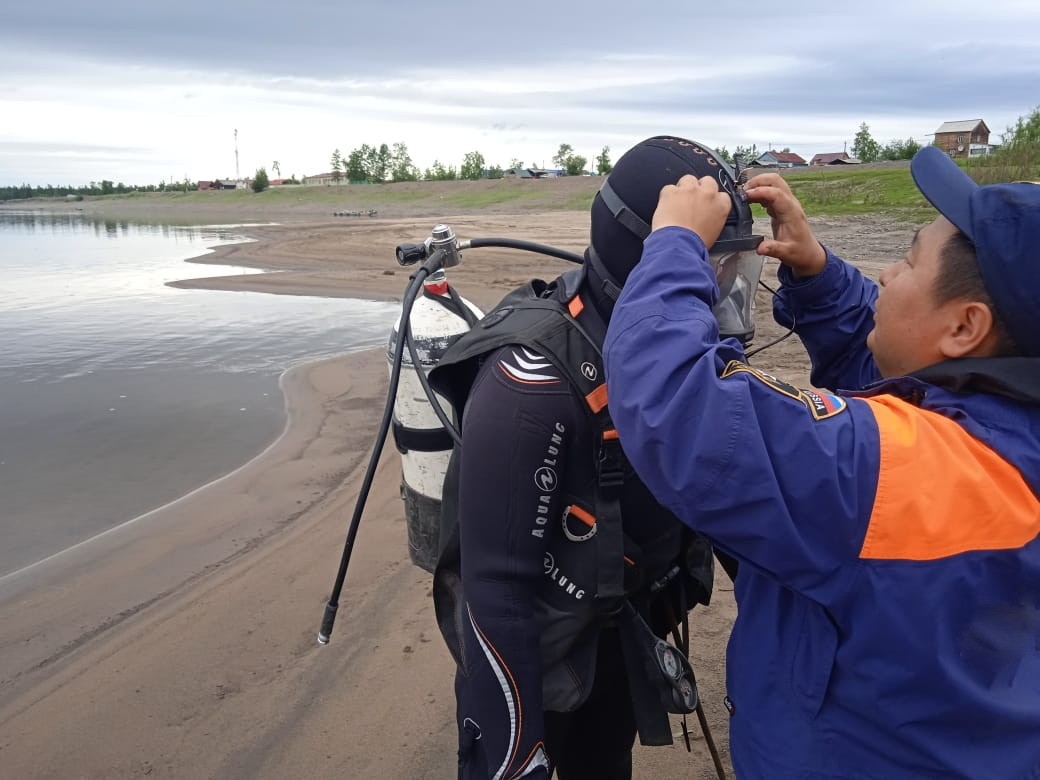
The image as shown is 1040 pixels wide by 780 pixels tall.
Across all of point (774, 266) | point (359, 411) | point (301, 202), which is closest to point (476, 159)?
point (301, 202)

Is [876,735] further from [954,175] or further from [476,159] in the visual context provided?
[476,159]

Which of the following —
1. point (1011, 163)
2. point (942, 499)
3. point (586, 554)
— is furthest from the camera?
point (1011, 163)

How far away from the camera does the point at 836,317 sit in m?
1.98

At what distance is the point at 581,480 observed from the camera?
166 cm

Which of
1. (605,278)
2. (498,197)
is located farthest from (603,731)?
(498,197)

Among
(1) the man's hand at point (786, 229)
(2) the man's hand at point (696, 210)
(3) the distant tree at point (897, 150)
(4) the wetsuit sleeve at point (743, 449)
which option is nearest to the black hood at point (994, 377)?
(4) the wetsuit sleeve at point (743, 449)

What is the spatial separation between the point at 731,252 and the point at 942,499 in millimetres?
670

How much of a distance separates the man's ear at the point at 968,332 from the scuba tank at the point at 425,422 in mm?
1114

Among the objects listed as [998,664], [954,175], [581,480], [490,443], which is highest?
[954,175]

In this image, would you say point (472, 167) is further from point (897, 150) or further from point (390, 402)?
point (390, 402)

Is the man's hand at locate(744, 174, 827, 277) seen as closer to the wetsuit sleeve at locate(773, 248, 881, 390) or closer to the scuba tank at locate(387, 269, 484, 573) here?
the wetsuit sleeve at locate(773, 248, 881, 390)

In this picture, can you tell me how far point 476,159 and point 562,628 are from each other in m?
66.7

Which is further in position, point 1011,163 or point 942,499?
point 1011,163

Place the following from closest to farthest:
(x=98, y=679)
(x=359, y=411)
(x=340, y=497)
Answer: (x=98, y=679) → (x=340, y=497) → (x=359, y=411)
